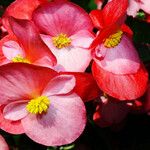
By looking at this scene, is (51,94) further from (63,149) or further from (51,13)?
(63,149)

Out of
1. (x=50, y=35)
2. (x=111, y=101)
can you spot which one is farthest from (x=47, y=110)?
(x=111, y=101)

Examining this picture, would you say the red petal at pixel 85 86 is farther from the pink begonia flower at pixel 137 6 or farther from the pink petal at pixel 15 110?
the pink begonia flower at pixel 137 6

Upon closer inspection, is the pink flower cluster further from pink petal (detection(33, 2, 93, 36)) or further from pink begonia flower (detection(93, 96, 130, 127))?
pink begonia flower (detection(93, 96, 130, 127))

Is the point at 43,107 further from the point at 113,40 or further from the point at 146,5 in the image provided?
the point at 146,5

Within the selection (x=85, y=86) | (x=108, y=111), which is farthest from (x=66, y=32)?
(x=108, y=111)

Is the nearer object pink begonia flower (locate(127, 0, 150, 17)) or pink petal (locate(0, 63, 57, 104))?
pink petal (locate(0, 63, 57, 104))

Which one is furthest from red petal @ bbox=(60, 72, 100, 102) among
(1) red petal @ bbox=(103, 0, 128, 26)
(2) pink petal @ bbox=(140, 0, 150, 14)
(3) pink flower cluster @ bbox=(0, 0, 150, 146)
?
(2) pink petal @ bbox=(140, 0, 150, 14)
